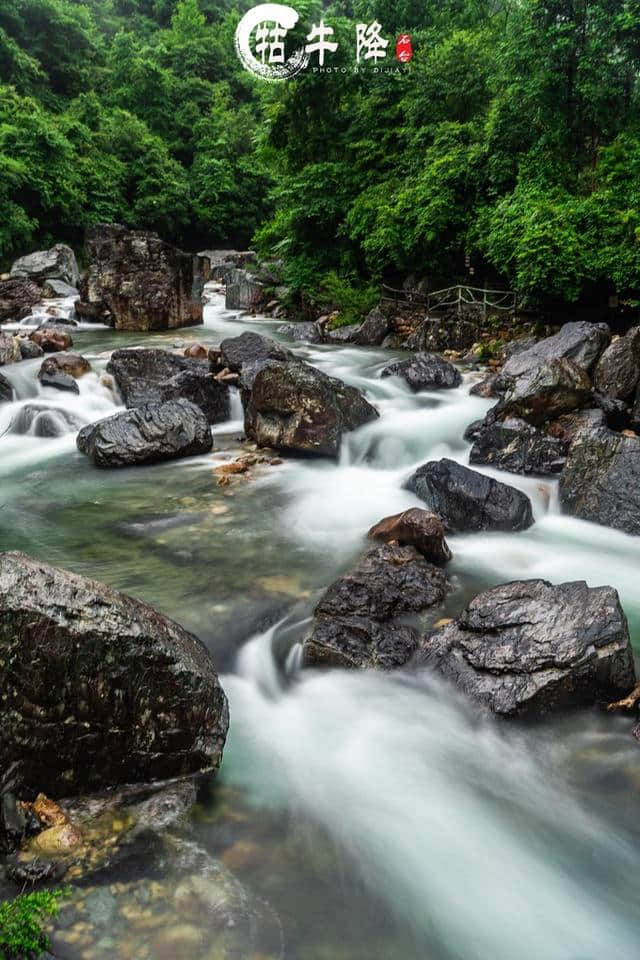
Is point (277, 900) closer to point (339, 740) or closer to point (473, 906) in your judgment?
point (473, 906)

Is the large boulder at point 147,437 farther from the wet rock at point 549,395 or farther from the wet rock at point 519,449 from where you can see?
the wet rock at point 549,395

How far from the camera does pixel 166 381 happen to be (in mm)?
10766

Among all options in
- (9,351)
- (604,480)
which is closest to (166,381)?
(9,351)

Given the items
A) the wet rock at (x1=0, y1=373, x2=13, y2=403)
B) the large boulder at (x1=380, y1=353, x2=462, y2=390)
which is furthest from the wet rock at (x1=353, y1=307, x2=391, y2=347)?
the wet rock at (x1=0, y1=373, x2=13, y2=403)

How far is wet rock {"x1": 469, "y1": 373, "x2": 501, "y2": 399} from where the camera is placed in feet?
36.7

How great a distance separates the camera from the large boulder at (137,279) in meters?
16.9

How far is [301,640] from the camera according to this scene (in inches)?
180

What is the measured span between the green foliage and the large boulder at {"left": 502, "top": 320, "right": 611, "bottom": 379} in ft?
30.1

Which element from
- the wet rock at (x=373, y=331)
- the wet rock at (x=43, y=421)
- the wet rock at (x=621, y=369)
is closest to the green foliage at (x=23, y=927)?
the wet rock at (x=43, y=421)

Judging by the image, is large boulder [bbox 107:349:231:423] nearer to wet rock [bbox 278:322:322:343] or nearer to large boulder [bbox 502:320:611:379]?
large boulder [bbox 502:320:611:379]

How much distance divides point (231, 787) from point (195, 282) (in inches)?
671

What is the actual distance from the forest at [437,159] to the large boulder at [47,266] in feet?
4.36

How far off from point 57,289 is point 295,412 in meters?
18.7
